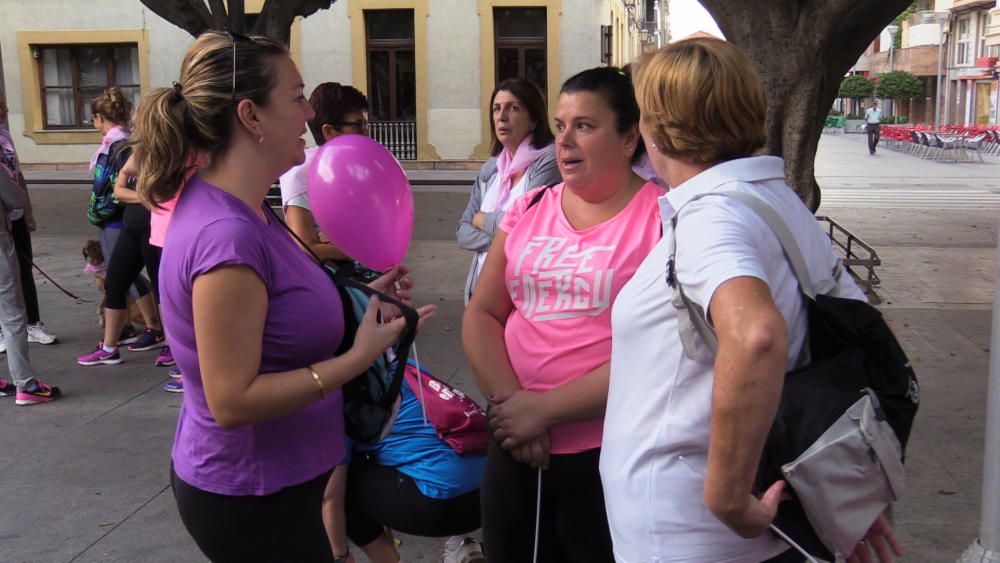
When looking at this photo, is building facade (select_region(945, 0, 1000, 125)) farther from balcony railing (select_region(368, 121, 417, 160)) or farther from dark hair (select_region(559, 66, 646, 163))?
dark hair (select_region(559, 66, 646, 163))

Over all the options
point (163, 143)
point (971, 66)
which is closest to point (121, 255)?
point (163, 143)

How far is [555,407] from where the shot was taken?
93.8 inches

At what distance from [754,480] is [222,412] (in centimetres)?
104

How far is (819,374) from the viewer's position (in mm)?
1647

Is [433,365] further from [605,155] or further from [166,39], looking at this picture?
[166,39]

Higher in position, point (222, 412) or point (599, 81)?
point (599, 81)

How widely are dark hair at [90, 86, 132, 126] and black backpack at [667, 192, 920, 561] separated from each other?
5.48 meters

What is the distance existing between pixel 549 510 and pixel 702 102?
47.4 inches

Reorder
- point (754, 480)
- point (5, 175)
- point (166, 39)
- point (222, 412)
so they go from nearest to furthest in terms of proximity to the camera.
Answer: point (754, 480)
point (222, 412)
point (5, 175)
point (166, 39)

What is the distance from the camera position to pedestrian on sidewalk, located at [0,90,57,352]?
241 inches

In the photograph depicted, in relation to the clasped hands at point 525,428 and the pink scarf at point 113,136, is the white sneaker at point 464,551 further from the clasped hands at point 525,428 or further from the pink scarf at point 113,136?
the pink scarf at point 113,136

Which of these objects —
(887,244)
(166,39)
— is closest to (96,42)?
(166,39)

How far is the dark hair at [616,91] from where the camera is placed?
2.58 m

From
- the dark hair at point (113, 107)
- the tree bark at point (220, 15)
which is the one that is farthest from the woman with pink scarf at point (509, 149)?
the tree bark at point (220, 15)
